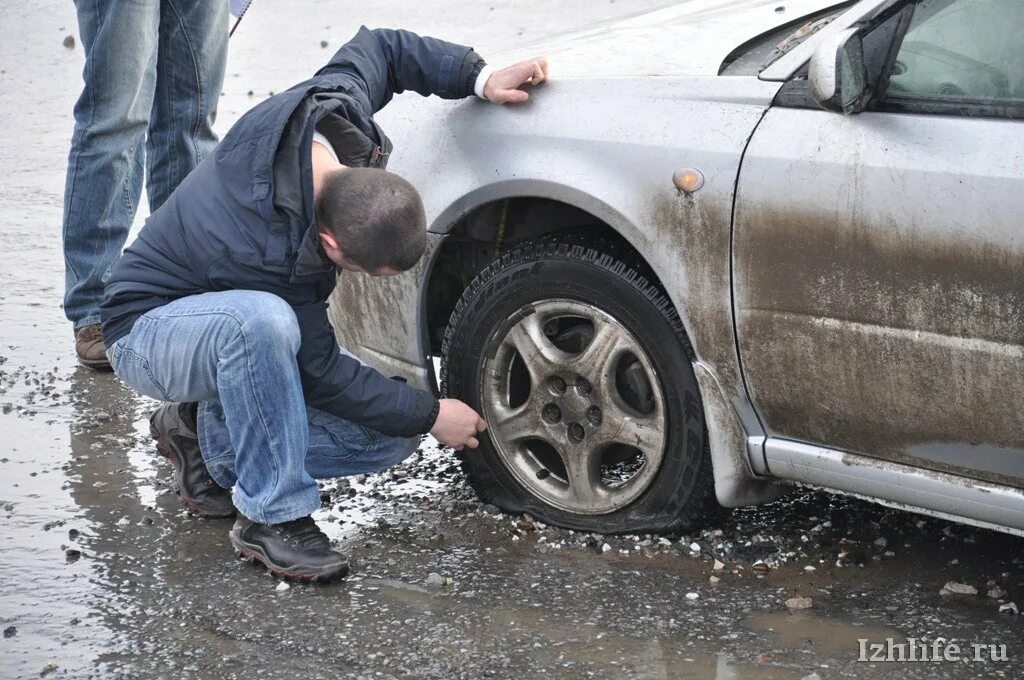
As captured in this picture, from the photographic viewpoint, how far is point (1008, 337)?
2.52 m

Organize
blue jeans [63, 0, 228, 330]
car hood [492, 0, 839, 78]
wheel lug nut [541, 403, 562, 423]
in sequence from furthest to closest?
blue jeans [63, 0, 228, 330], wheel lug nut [541, 403, 562, 423], car hood [492, 0, 839, 78]

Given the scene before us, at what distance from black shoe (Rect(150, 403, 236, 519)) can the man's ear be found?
2.77 feet

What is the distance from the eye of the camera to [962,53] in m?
2.63

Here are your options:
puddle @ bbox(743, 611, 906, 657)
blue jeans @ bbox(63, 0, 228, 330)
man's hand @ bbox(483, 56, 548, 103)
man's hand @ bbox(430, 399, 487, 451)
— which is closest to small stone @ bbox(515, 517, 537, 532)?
man's hand @ bbox(430, 399, 487, 451)

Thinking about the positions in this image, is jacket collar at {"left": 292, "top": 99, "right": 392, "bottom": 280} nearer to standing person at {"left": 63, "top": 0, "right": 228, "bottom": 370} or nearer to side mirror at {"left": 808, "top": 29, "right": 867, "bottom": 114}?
side mirror at {"left": 808, "top": 29, "right": 867, "bottom": 114}

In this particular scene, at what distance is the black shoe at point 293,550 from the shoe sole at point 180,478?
0.89 feet

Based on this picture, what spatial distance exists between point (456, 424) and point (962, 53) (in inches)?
59.8

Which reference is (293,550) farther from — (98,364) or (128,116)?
(128,116)

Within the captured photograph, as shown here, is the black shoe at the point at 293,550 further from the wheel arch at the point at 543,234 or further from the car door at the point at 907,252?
the car door at the point at 907,252

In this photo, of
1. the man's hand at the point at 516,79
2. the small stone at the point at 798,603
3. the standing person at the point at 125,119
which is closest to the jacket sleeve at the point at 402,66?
the man's hand at the point at 516,79

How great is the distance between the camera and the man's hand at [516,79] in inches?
125

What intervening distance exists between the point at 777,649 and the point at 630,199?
42.3 inches

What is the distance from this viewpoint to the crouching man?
9.75ft

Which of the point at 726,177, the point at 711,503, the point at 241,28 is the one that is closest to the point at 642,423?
the point at 711,503
